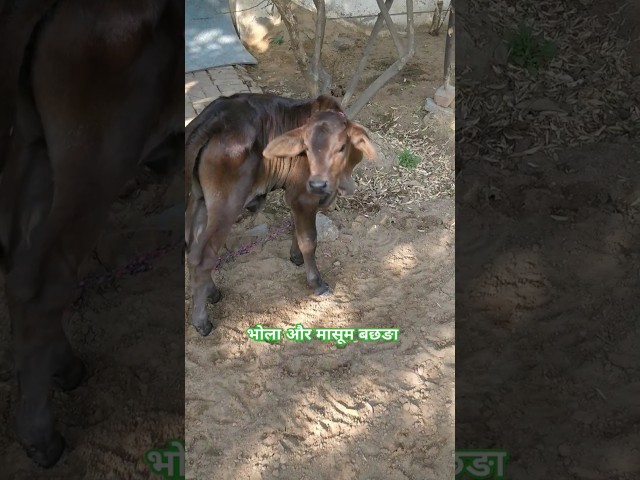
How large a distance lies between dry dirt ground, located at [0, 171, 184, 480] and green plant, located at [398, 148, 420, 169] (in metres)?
1.96

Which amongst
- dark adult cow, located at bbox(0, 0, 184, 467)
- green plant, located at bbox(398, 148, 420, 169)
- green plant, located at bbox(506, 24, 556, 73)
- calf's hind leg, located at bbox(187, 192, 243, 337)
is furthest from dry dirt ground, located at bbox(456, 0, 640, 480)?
dark adult cow, located at bbox(0, 0, 184, 467)

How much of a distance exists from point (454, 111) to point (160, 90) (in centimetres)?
351

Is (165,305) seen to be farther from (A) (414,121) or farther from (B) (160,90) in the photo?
(A) (414,121)

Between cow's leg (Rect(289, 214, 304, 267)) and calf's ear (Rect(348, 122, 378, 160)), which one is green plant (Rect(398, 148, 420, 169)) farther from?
calf's ear (Rect(348, 122, 378, 160))

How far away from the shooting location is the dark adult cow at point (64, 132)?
1.78m

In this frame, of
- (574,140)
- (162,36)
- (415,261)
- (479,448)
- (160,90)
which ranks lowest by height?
(479,448)

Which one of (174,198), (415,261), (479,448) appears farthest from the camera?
(415,261)

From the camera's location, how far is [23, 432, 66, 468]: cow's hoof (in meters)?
2.45

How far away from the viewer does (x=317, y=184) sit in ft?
8.61

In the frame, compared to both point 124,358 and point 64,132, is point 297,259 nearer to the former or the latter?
point 124,358

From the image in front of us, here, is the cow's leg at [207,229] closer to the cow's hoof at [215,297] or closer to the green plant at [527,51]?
the cow's hoof at [215,297]

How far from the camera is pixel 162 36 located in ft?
6.27

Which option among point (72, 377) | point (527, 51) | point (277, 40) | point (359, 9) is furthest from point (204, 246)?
point (359, 9)

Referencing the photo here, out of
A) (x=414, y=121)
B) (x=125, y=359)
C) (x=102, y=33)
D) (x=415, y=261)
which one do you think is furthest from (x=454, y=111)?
(x=102, y=33)
